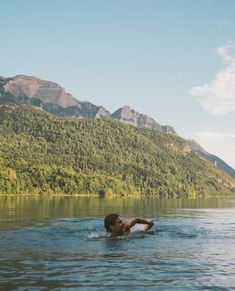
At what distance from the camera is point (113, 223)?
3416 cm

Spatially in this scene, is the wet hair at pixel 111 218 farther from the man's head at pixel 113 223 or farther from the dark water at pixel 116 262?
the dark water at pixel 116 262

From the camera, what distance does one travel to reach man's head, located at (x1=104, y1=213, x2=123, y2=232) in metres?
33.8

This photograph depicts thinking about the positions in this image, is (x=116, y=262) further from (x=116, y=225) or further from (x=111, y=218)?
(x=116, y=225)

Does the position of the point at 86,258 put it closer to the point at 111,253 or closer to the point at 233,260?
the point at 111,253

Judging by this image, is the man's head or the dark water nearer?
the dark water

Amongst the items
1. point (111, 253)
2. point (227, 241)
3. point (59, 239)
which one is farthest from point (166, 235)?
point (111, 253)

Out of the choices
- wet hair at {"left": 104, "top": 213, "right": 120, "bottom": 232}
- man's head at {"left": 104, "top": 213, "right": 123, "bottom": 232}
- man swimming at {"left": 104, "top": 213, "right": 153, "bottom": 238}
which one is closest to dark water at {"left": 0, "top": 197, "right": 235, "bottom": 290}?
man swimming at {"left": 104, "top": 213, "right": 153, "bottom": 238}

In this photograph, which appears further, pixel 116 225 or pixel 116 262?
pixel 116 225

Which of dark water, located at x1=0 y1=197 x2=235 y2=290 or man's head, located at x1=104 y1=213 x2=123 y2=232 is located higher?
man's head, located at x1=104 y1=213 x2=123 y2=232

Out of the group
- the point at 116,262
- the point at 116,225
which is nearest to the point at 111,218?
the point at 116,225

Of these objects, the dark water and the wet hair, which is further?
the wet hair

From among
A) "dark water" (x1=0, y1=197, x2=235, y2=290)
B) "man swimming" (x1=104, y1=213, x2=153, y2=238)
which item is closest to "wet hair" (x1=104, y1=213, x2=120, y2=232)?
"man swimming" (x1=104, y1=213, x2=153, y2=238)

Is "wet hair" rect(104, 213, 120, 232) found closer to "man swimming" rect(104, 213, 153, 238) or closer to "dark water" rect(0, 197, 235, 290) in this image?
"man swimming" rect(104, 213, 153, 238)

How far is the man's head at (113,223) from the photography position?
33.8 meters
